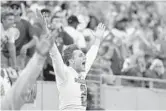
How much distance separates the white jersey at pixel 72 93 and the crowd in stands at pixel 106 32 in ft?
6.42

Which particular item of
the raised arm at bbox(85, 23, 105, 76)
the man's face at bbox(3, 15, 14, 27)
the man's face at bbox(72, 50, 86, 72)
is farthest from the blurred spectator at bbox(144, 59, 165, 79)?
the man's face at bbox(72, 50, 86, 72)

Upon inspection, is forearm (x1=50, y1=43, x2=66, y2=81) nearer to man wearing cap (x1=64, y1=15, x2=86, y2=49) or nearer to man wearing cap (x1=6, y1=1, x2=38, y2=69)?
man wearing cap (x1=6, y1=1, x2=38, y2=69)

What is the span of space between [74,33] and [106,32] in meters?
1.50

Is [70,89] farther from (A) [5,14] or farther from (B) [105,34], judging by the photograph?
(B) [105,34]

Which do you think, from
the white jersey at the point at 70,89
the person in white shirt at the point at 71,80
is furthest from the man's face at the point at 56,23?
the white jersey at the point at 70,89

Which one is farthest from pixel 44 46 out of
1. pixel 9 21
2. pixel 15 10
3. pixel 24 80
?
pixel 15 10

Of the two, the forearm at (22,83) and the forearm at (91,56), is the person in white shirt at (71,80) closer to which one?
the forearm at (91,56)

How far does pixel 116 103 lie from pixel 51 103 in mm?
1617

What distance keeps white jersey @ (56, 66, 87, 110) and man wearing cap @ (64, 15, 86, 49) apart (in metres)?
3.14

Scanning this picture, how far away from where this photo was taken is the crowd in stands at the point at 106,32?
1035 centimetres

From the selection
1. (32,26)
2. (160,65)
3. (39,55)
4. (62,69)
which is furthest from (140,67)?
(39,55)

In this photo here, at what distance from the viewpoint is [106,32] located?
12812 millimetres

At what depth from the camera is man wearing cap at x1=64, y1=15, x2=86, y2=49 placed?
447 inches

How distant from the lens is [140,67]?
41.5 ft
